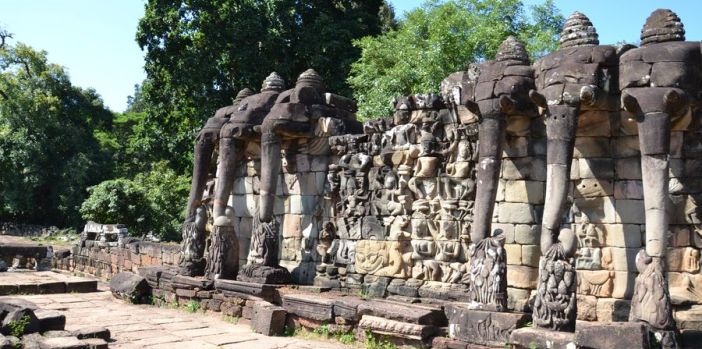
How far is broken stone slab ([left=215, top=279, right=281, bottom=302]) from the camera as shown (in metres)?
9.77

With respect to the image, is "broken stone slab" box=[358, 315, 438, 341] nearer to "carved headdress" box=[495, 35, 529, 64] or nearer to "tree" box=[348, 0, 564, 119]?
"carved headdress" box=[495, 35, 529, 64]

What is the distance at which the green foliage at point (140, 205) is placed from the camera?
23.0m

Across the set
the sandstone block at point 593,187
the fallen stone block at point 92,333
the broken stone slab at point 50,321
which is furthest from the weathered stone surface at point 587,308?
the broken stone slab at point 50,321

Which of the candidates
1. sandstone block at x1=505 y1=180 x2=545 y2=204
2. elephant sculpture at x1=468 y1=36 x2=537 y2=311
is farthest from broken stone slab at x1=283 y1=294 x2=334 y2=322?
sandstone block at x1=505 y1=180 x2=545 y2=204

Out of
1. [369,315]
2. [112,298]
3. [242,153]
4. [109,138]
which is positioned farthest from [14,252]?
[109,138]

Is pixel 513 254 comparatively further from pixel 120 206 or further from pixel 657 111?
pixel 120 206

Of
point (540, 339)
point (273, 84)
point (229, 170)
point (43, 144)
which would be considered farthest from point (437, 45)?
point (43, 144)

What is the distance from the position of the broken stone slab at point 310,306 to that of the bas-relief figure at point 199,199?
9.88ft

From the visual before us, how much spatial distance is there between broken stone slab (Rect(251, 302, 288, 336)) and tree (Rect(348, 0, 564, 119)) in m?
9.11

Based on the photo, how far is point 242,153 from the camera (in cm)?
1163

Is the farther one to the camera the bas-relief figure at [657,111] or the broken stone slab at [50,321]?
the broken stone slab at [50,321]

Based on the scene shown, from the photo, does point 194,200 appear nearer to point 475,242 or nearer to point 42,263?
point 475,242

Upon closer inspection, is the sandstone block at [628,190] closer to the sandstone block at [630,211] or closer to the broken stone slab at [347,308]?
the sandstone block at [630,211]

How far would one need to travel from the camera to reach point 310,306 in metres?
8.80
